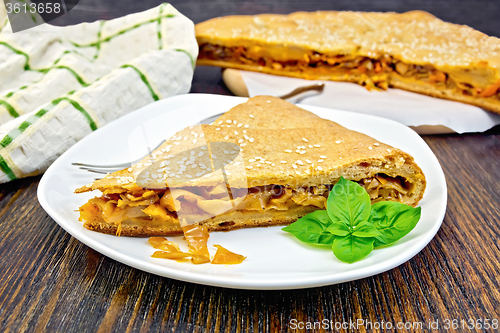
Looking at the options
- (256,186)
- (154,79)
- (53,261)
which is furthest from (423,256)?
(154,79)

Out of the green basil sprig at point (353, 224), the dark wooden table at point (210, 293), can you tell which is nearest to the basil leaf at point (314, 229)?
the green basil sprig at point (353, 224)

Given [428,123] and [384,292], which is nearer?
[384,292]

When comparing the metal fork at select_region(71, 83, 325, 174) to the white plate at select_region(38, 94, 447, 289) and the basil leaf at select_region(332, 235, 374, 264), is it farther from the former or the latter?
the basil leaf at select_region(332, 235, 374, 264)

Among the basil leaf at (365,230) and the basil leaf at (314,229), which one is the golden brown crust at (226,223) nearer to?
the basil leaf at (314,229)

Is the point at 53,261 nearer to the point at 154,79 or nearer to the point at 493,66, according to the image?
the point at 154,79

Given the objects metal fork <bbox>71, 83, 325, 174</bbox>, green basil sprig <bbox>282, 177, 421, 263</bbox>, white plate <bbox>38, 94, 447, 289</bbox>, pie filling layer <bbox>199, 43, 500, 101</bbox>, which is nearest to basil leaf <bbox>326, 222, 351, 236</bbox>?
green basil sprig <bbox>282, 177, 421, 263</bbox>
